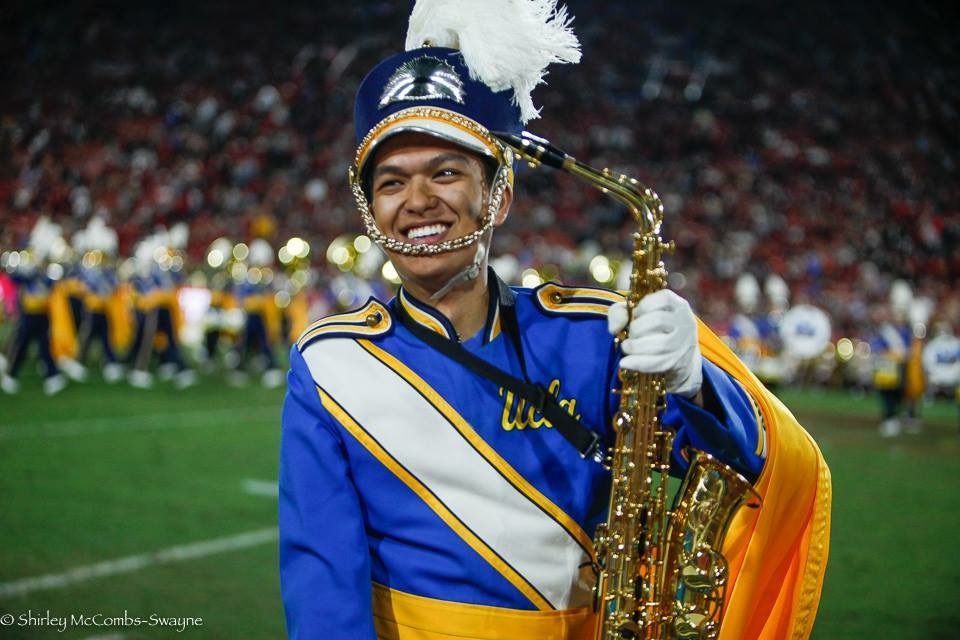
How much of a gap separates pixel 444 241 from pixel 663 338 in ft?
1.53

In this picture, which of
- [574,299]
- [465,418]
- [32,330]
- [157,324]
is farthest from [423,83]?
[157,324]

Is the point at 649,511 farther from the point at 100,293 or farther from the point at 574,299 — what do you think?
the point at 100,293

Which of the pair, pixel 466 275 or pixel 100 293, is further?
pixel 100 293

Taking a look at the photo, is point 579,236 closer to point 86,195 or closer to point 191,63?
point 191,63

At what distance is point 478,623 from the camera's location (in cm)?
165

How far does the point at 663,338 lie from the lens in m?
1.53

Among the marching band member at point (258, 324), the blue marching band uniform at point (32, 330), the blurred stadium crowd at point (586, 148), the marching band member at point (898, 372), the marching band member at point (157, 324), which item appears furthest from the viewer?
the marching band member at point (258, 324)

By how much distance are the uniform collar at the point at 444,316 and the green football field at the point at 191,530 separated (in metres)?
2.49

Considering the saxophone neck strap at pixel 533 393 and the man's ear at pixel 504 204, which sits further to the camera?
the man's ear at pixel 504 204

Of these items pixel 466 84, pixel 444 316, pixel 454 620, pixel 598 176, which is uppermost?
pixel 466 84

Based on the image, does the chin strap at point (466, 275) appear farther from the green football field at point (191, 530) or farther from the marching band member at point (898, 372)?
the marching band member at point (898, 372)

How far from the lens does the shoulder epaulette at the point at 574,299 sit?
1871 mm

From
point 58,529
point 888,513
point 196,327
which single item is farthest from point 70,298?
point 888,513

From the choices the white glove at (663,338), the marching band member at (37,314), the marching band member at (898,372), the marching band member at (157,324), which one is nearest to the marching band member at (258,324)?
the marching band member at (157,324)
